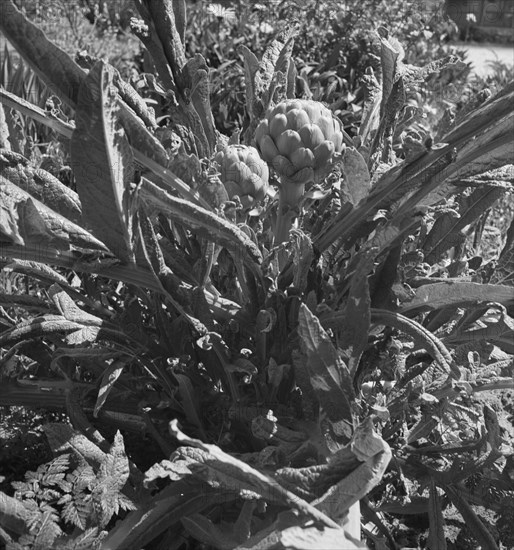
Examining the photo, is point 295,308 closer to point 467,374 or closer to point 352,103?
point 467,374

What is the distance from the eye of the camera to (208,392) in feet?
4.79

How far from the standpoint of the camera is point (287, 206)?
4.75ft

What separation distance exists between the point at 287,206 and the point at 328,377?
0.38 metres

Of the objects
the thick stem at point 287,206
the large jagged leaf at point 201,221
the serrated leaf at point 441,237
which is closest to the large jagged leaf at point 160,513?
the large jagged leaf at point 201,221

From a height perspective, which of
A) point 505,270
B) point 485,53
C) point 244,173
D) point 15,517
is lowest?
point 485,53

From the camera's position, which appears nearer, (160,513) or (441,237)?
(160,513)

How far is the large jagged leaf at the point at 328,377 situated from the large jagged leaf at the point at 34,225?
347 mm

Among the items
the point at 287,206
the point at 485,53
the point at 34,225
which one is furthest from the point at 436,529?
the point at 485,53

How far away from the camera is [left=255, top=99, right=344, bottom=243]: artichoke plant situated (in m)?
1.35

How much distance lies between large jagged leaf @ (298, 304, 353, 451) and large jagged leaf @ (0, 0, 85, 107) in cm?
46

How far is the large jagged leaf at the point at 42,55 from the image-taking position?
1.10 m

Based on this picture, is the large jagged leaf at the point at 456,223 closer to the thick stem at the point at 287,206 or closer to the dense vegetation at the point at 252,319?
the dense vegetation at the point at 252,319

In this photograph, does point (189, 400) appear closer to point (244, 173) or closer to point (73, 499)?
point (73, 499)

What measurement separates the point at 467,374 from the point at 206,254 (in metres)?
0.50
